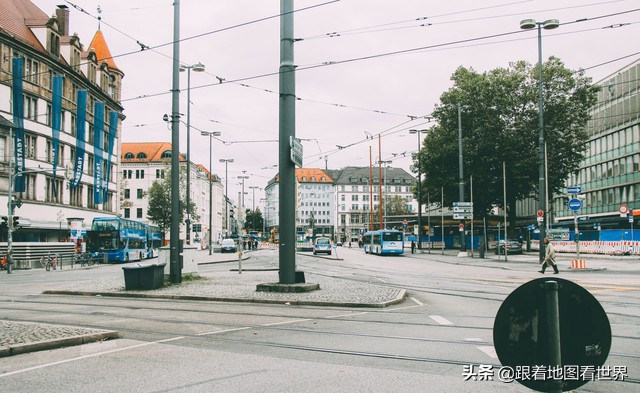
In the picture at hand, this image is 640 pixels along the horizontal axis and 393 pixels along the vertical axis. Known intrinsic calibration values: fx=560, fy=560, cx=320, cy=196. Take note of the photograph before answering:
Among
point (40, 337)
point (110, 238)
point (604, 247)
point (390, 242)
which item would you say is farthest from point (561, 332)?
Answer: point (390, 242)

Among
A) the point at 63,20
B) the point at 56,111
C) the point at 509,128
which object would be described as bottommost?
the point at 509,128

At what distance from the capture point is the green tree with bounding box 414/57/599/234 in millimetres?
48781

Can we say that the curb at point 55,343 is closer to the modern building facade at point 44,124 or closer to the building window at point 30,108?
the modern building facade at point 44,124

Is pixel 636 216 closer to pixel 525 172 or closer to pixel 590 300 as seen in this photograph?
pixel 525 172

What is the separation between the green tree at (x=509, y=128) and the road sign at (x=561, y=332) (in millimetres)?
48266

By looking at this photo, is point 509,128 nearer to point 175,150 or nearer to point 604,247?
point 604,247

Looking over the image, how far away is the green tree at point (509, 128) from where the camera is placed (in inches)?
1921

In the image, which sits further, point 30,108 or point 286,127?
point 30,108

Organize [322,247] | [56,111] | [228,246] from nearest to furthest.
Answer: [56,111] < [322,247] < [228,246]

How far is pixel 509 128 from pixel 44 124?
134 feet

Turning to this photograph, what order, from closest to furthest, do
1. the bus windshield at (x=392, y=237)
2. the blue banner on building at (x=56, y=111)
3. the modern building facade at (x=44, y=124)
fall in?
the modern building facade at (x=44, y=124) → the blue banner on building at (x=56, y=111) → the bus windshield at (x=392, y=237)

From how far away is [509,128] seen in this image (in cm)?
5069

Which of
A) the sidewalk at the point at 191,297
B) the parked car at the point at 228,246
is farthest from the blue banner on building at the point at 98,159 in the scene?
the sidewalk at the point at 191,297

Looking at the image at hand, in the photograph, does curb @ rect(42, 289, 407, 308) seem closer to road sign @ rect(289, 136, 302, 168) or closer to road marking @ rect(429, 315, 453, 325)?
road marking @ rect(429, 315, 453, 325)
